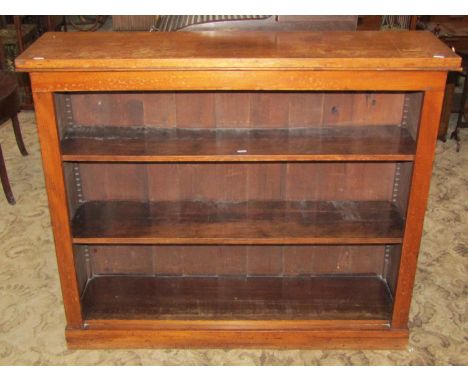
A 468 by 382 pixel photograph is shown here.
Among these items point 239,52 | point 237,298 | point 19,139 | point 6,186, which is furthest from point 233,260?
point 19,139

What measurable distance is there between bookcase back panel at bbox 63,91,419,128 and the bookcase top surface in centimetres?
23

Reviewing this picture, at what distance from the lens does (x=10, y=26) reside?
5.18m

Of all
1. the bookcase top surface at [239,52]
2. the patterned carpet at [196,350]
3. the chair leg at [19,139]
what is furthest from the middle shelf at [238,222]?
the chair leg at [19,139]

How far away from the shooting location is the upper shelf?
79.3 inches

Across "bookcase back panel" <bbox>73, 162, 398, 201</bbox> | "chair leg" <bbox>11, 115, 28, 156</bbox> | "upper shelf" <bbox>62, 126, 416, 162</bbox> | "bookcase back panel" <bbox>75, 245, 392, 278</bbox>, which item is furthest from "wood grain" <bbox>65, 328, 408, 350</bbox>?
"chair leg" <bbox>11, 115, 28, 156</bbox>

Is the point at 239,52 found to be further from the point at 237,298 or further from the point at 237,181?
the point at 237,298

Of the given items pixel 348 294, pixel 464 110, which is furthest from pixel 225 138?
pixel 464 110

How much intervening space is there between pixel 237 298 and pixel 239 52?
3.53 feet

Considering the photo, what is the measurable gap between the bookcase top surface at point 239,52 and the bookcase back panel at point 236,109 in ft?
0.75

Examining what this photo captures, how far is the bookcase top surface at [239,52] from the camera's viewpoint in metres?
1.83

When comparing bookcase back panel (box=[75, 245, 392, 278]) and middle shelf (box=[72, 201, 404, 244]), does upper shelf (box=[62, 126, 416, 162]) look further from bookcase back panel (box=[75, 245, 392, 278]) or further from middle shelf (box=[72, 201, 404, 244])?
bookcase back panel (box=[75, 245, 392, 278])

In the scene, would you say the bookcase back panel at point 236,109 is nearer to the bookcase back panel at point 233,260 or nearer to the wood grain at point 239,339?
the bookcase back panel at point 233,260

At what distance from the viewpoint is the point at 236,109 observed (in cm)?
223

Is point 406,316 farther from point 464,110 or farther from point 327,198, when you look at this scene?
point 464,110
